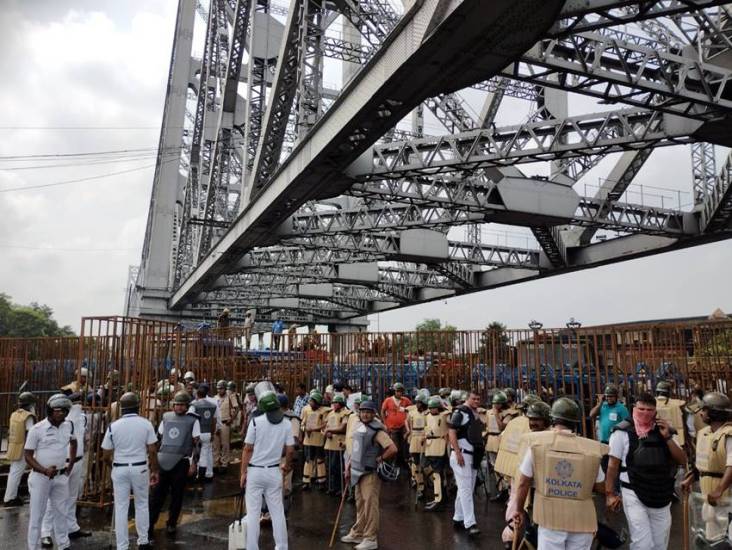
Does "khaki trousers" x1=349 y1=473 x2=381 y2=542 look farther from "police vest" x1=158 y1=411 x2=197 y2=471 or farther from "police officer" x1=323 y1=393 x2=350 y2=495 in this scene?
"police officer" x1=323 y1=393 x2=350 y2=495

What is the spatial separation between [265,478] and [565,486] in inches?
138

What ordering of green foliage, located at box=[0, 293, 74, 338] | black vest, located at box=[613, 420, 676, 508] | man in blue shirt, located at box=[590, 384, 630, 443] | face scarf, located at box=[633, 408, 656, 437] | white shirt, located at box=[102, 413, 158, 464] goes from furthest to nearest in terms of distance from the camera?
green foliage, located at box=[0, 293, 74, 338] < man in blue shirt, located at box=[590, 384, 630, 443] < white shirt, located at box=[102, 413, 158, 464] < face scarf, located at box=[633, 408, 656, 437] < black vest, located at box=[613, 420, 676, 508]

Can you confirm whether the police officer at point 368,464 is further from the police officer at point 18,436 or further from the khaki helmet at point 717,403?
the police officer at point 18,436

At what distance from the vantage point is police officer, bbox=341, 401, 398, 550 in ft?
24.0

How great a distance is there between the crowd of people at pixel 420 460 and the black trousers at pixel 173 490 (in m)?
0.02

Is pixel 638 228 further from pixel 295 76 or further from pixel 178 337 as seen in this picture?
pixel 178 337

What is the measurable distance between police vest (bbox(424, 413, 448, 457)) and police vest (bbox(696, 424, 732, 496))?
4.07 metres

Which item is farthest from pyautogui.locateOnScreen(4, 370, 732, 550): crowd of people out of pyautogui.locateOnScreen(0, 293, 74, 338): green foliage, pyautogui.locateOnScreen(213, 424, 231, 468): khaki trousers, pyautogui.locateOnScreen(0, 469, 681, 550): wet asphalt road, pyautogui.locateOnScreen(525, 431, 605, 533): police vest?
pyautogui.locateOnScreen(0, 293, 74, 338): green foliage

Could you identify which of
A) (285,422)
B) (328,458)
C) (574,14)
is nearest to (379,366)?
(328,458)

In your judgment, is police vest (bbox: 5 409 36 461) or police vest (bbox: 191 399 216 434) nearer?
police vest (bbox: 5 409 36 461)

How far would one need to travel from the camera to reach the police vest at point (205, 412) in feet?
34.6

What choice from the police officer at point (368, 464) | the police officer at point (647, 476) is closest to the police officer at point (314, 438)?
the police officer at point (368, 464)

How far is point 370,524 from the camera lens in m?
7.32

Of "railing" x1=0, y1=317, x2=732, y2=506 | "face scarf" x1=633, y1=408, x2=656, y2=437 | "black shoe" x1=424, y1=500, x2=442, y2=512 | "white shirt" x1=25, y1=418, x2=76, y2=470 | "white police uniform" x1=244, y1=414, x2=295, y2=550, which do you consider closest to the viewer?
"face scarf" x1=633, y1=408, x2=656, y2=437
